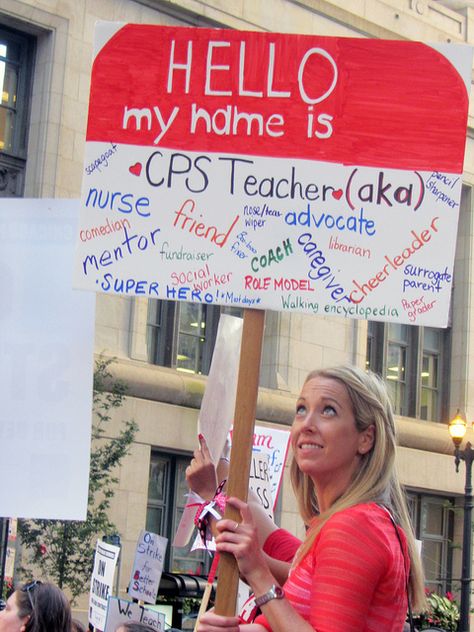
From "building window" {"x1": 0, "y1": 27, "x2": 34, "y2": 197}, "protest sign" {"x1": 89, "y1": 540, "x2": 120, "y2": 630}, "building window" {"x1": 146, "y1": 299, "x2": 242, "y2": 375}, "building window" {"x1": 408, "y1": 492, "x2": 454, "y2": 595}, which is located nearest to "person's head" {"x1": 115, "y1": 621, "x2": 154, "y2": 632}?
"protest sign" {"x1": 89, "y1": 540, "x2": 120, "y2": 630}

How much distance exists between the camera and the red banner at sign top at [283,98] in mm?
4488

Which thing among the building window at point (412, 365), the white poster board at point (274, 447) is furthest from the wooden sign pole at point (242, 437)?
the building window at point (412, 365)

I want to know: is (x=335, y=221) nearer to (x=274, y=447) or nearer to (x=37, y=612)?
(x=37, y=612)

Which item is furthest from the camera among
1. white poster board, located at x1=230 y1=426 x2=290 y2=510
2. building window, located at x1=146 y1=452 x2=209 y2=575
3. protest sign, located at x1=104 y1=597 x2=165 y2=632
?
building window, located at x1=146 y1=452 x2=209 y2=575

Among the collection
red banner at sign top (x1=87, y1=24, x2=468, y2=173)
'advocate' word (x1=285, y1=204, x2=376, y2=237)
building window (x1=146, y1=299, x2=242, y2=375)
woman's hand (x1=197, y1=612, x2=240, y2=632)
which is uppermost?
building window (x1=146, y1=299, x2=242, y2=375)

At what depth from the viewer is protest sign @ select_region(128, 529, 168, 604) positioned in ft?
41.0

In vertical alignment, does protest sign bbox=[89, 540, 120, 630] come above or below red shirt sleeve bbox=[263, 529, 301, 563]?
below

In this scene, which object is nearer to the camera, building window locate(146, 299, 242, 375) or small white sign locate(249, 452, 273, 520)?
small white sign locate(249, 452, 273, 520)

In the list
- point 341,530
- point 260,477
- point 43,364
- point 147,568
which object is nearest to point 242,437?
point 341,530

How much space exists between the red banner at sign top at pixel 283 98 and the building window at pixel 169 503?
1973 centimetres

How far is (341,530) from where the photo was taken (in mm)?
3635

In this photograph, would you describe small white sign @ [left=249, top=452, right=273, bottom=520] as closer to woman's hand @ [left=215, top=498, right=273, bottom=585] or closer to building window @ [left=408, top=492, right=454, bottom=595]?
woman's hand @ [left=215, top=498, right=273, bottom=585]

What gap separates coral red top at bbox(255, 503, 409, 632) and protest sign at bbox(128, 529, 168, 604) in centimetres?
879

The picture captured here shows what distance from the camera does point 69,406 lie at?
19.8 ft
